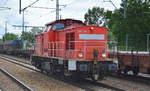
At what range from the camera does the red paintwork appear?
50.6ft

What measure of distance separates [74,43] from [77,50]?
55cm

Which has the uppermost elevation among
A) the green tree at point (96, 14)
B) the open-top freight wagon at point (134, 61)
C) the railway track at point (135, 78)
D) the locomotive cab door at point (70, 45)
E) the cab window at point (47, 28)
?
the green tree at point (96, 14)

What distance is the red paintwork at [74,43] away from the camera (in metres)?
15.4

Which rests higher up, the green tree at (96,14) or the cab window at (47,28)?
the green tree at (96,14)

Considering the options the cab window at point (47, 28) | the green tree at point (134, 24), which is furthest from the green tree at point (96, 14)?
the cab window at point (47, 28)

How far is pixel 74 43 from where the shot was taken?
15.7 meters

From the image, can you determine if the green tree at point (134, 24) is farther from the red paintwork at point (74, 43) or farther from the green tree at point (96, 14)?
the green tree at point (96, 14)

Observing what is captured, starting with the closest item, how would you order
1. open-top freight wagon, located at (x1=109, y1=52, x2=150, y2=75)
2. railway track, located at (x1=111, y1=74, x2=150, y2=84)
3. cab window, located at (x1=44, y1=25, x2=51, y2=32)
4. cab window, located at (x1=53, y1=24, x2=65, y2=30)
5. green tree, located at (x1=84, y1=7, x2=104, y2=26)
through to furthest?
open-top freight wagon, located at (x1=109, y1=52, x2=150, y2=75) → railway track, located at (x1=111, y1=74, x2=150, y2=84) → cab window, located at (x1=53, y1=24, x2=65, y2=30) → cab window, located at (x1=44, y1=25, x2=51, y2=32) → green tree, located at (x1=84, y1=7, x2=104, y2=26)

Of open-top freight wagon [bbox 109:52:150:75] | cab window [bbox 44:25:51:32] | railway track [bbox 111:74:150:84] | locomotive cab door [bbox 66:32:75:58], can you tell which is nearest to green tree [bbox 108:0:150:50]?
railway track [bbox 111:74:150:84]

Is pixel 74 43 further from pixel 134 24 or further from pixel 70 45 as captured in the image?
pixel 134 24

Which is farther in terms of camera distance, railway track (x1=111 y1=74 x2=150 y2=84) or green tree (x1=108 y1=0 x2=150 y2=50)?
green tree (x1=108 y1=0 x2=150 y2=50)

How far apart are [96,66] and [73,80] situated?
2.55 metres

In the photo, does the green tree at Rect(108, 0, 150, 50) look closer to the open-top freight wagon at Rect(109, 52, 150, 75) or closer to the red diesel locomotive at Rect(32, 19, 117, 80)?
the open-top freight wagon at Rect(109, 52, 150, 75)

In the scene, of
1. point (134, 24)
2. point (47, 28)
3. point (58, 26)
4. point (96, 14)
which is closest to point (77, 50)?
point (58, 26)
